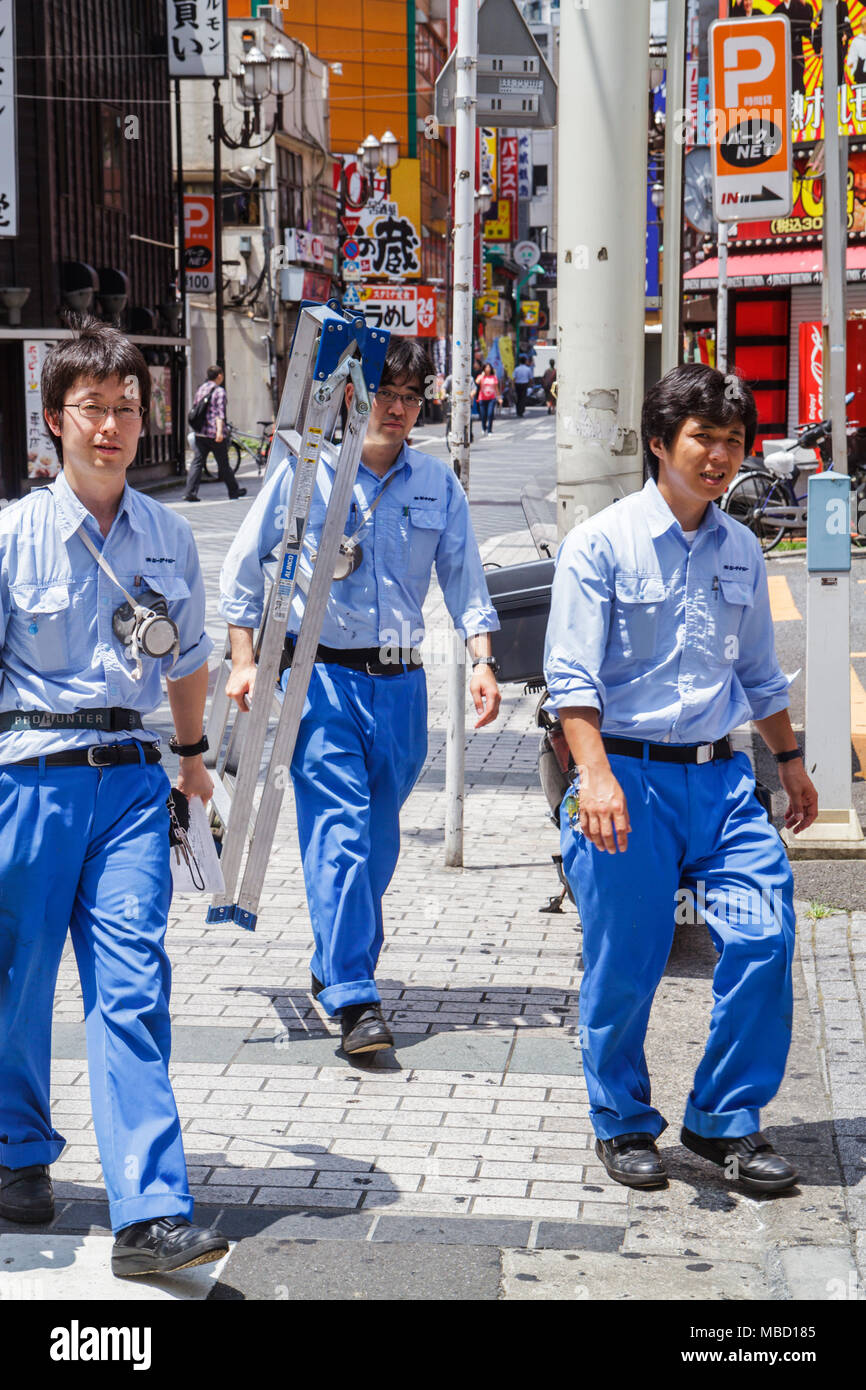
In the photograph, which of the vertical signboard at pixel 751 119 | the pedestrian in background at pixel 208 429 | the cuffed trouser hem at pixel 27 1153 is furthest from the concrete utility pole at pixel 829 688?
the pedestrian in background at pixel 208 429

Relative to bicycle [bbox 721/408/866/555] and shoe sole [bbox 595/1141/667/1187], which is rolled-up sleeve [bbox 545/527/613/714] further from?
bicycle [bbox 721/408/866/555]

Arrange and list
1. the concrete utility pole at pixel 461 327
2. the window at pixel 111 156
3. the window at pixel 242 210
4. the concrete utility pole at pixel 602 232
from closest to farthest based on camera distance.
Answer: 1. the concrete utility pole at pixel 602 232
2. the concrete utility pole at pixel 461 327
3. the window at pixel 111 156
4. the window at pixel 242 210

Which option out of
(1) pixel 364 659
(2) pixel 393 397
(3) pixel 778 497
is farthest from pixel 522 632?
(3) pixel 778 497

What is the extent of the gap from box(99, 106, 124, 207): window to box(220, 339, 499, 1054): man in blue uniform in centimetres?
2121

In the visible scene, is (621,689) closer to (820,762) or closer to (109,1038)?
(109,1038)

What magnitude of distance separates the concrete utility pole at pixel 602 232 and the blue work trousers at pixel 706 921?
2421 millimetres

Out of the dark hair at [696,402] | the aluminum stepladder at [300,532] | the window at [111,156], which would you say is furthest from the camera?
the window at [111,156]

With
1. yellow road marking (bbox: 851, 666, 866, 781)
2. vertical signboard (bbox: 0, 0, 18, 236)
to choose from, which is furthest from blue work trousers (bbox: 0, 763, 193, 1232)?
vertical signboard (bbox: 0, 0, 18, 236)

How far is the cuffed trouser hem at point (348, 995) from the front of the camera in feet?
14.9

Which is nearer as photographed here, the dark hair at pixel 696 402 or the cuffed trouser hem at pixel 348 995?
the dark hair at pixel 696 402

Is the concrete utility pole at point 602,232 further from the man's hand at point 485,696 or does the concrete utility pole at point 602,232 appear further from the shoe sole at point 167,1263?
the shoe sole at point 167,1263

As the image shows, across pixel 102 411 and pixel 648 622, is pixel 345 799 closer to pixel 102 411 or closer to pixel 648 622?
pixel 648 622

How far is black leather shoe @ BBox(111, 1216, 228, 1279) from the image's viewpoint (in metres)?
3.17
